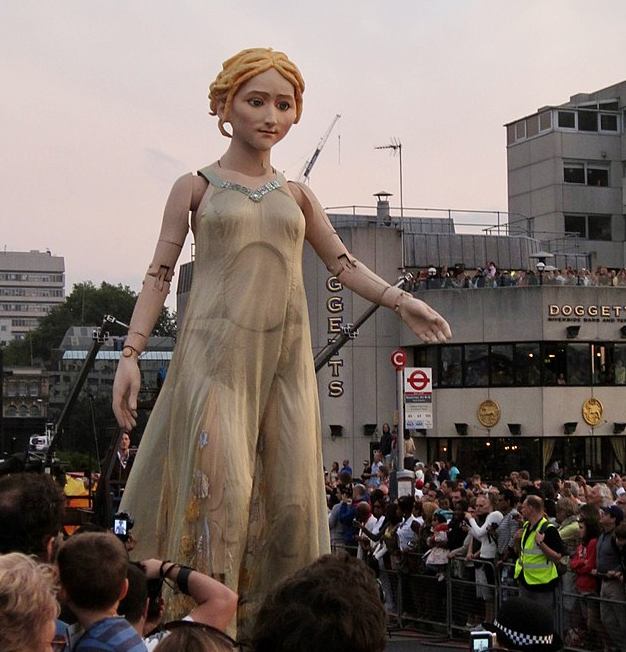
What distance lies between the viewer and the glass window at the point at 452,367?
4234cm

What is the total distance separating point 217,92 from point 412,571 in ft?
26.7

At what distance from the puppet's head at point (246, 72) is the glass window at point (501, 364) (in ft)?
111

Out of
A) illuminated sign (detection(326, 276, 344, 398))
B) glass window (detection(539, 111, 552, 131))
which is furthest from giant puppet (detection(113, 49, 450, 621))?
glass window (detection(539, 111, 552, 131))

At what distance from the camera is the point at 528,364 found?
41250mm

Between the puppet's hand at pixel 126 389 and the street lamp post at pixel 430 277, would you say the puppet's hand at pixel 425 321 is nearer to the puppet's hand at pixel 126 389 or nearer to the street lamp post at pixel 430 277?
the puppet's hand at pixel 126 389

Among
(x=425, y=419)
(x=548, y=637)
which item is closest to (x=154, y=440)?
(x=548, y=637)

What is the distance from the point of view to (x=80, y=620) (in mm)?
4531

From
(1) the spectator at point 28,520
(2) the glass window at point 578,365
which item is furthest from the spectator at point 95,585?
(2) the glass window at point 578,365

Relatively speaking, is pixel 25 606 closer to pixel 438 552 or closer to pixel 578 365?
pixel 438 552

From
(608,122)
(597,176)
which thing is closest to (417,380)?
(597,176)

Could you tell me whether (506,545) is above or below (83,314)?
below

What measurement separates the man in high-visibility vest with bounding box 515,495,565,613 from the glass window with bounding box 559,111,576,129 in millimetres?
48346

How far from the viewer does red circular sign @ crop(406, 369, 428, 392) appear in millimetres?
21344

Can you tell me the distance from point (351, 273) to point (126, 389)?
5.12 ft
